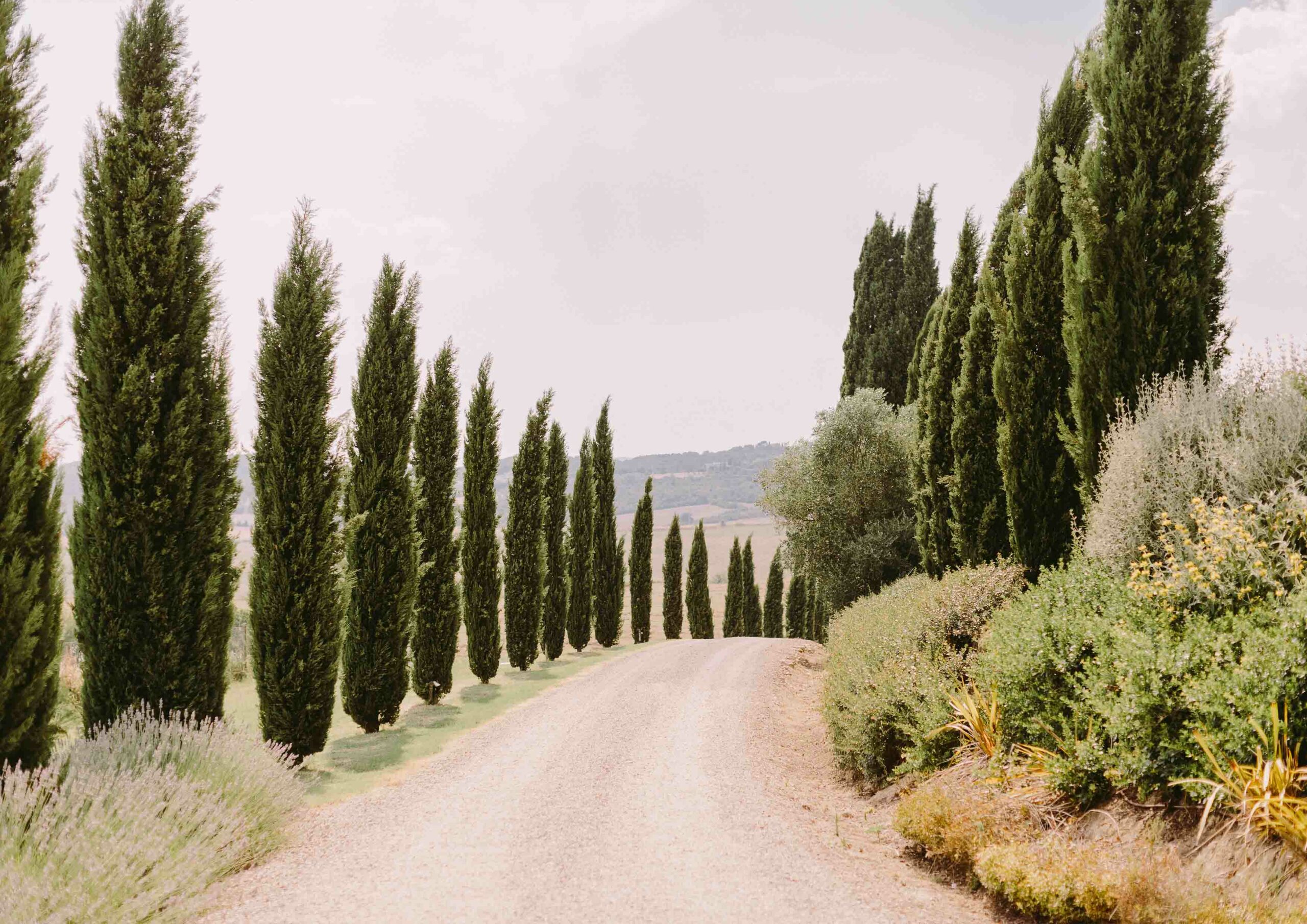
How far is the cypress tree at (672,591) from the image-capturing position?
39.9 metres

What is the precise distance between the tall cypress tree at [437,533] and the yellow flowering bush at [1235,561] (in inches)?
523

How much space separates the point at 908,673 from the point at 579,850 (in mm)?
4881

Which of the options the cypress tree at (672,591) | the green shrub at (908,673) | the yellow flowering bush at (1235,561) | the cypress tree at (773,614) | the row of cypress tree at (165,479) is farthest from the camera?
the cypress tree at (773,614)

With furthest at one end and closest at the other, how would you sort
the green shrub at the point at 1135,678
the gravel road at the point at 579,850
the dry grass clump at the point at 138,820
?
the gravel road at the point at 579,850 → the green shrub at the point at 1135,678 → the dry grass clump at the point at 138,820

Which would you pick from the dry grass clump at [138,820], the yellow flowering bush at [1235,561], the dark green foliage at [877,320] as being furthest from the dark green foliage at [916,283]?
the dry grass clump at [138,820]

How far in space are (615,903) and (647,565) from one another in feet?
102

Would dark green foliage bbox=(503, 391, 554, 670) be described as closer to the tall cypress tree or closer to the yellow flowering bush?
the tall cypress tree

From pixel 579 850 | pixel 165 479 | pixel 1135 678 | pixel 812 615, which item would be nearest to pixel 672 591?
pixel 812 615

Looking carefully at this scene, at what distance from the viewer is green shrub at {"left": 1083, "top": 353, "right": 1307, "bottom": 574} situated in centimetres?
733

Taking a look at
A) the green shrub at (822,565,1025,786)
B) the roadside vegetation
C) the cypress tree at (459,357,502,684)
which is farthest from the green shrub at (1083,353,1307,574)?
the cypress tree at (459,357,502,684)

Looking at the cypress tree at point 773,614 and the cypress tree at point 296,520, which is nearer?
the cypress tree at point 296,520

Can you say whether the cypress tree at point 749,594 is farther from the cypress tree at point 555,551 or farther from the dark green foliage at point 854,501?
the dark green foliage at point 854,501

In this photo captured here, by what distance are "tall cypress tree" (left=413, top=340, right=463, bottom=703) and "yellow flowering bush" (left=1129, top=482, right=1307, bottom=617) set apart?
1329cm

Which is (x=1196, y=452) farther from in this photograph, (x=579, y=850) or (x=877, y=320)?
(x=877, y=320)
